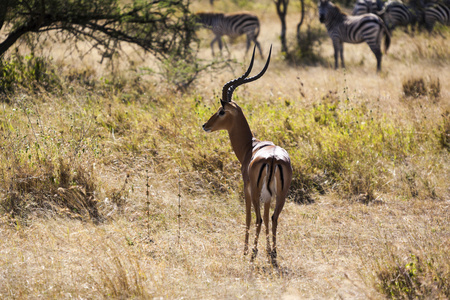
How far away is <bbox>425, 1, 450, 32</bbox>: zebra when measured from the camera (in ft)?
52.5

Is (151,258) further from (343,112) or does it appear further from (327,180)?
(343,112)

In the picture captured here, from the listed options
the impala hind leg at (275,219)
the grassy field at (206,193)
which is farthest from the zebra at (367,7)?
the impala hind leg at (275,219)

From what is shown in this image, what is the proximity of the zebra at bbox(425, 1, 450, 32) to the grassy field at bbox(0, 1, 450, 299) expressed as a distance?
728 centimetres

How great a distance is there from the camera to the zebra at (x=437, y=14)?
52.5 ft

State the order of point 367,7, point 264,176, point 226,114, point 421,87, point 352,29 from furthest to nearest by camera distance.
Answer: point 367,7
point 352,29
point 421,87
point 226,114
point 264,176

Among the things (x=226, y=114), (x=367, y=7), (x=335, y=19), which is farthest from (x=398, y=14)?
(x=226, y=114)

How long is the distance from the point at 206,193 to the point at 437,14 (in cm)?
1289

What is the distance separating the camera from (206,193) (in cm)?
616

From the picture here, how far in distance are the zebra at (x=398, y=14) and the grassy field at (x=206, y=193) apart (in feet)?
26.4

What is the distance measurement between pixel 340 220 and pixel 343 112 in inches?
106

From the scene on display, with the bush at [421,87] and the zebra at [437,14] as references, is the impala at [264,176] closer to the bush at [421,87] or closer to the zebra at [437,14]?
the bush at [421,87]

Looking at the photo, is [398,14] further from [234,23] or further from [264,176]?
[264,176]

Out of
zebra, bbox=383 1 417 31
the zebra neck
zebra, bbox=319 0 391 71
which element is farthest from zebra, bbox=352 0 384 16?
the zebra neck

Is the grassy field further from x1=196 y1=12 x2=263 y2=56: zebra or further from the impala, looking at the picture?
x1=196 y1=12 x2=263 y2=56: zebra
